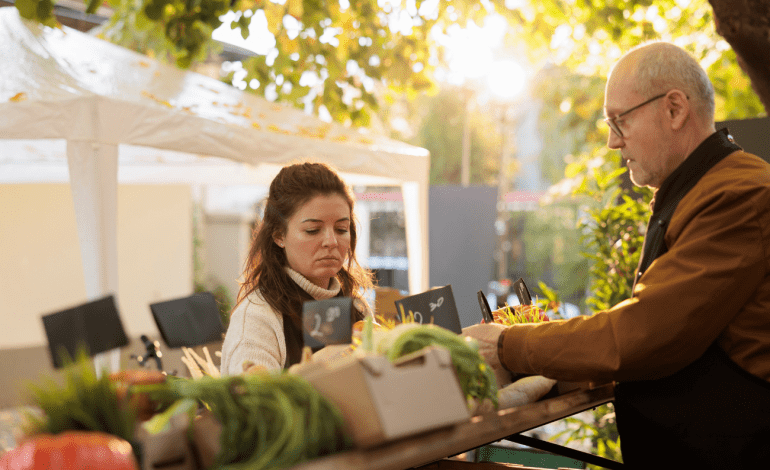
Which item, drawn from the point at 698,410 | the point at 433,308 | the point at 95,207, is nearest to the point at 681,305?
the point at 698,410

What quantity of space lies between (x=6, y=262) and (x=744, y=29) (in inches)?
320

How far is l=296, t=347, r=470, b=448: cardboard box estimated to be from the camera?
95 cm

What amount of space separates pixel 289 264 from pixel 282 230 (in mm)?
120

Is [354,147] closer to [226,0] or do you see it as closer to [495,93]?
[226,0]

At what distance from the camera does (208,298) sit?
2309mm

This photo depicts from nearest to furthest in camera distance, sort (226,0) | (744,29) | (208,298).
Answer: (208,298) → (744,29) → (226,0)

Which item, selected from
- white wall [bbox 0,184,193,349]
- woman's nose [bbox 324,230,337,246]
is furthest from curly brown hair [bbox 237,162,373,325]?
white wall [bbox 0,184,193,349]

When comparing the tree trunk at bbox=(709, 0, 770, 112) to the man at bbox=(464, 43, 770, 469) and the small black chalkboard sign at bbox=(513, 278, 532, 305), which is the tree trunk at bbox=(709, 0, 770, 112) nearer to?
the man at bbox=(464, 43, 770, 469)

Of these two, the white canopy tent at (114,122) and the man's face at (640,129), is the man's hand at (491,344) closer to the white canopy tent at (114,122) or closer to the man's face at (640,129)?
the man's face at (640,129)

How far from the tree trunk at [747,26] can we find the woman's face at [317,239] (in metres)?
2.06

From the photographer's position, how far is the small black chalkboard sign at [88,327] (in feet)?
3.87

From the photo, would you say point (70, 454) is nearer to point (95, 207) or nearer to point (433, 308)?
point (433, 308)

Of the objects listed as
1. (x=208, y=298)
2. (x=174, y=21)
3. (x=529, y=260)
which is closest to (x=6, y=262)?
(x=174, y=21)

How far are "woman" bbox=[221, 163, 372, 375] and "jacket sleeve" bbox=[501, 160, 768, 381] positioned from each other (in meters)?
0.75
